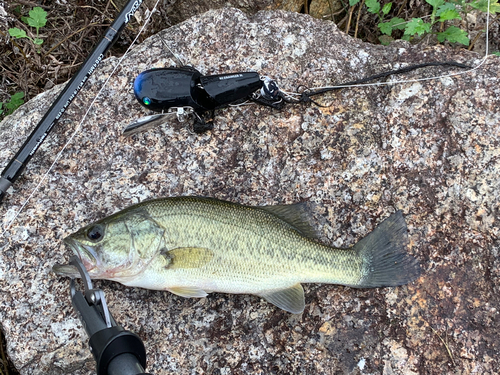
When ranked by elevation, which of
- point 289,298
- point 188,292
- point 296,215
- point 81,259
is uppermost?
point 81,259

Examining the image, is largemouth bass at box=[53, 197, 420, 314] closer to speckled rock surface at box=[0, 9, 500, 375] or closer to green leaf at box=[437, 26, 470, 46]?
speckled rock surface at box=[0, 9, 500, 375]

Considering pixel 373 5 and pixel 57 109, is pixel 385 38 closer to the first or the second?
pixel 373 5

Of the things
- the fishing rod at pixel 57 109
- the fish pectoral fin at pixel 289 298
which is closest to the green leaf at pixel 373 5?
the fishing rod at pixel 57 109

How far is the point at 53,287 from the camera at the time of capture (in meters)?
3.03

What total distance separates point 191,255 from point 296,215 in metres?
0.87

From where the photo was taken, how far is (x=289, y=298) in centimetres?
289

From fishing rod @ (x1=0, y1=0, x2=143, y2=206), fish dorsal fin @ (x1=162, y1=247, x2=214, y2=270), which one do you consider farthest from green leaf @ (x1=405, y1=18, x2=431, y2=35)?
fish dorsal fin @ (x1=162, y1=247, x2=214, y2=270)

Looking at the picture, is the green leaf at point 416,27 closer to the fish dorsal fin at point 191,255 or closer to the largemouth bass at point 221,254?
the largemouth bass at point 221,254

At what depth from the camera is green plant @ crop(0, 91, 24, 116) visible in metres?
4.27

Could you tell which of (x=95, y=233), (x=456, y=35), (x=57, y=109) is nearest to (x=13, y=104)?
(x=57, y=109)

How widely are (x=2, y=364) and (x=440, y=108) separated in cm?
461

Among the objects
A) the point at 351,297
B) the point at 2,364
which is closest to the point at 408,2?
the point at 351,297

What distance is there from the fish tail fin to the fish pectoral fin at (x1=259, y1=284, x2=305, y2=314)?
0.44 metres

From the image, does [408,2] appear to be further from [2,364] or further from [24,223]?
[2,364]
